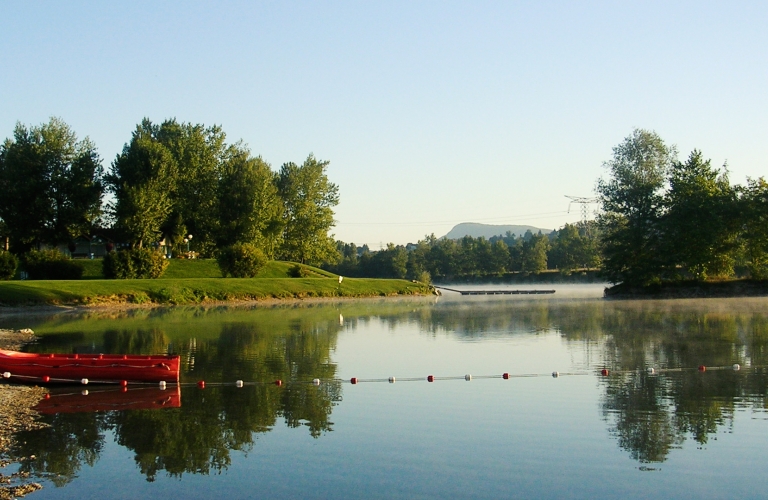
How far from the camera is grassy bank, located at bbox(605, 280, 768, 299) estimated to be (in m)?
75.3

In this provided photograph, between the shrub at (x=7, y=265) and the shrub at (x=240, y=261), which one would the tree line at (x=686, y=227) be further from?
the shrub at (x=7, y=265)

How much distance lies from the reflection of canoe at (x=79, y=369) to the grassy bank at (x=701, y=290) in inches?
2425

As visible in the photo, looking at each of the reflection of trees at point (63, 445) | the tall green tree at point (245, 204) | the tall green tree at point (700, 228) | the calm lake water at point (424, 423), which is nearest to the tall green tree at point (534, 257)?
the tall green tree at point (245, 204)

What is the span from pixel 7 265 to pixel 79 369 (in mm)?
48643

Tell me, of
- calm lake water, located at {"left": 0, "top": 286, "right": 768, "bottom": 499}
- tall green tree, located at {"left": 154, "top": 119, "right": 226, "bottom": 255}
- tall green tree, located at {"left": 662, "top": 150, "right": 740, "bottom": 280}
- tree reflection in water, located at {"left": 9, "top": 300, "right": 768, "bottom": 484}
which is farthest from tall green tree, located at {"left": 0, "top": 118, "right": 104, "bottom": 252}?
tall green tree, located at {"left": 662, "top": 150, "right": 740, "bottom": 280}

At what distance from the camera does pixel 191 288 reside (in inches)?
2675

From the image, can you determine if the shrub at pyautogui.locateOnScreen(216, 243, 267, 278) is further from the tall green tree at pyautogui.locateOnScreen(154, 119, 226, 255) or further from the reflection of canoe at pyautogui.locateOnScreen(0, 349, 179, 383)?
the reflection of canoe at pyautogui.locateOnScreen(0, 349, 179, 383)

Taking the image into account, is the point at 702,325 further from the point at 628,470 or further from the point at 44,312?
the point at 44,312

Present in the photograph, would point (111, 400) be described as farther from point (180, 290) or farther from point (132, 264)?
point (132, 264)

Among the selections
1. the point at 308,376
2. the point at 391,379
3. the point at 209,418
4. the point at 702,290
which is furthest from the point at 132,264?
the point at 209,418

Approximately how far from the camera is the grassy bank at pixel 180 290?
57000mm

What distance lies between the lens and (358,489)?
1255 cm

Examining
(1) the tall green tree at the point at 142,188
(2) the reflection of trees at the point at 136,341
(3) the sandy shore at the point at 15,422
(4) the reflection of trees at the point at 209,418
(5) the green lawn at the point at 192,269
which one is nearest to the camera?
(3) the sandy shore at the point at 15,422

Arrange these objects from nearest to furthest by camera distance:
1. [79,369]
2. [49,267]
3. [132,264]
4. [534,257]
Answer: [79,369] → [132,264] → [49,267] → [534,257]
